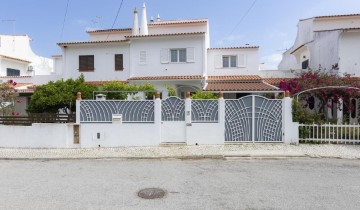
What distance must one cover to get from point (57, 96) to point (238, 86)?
11.2m

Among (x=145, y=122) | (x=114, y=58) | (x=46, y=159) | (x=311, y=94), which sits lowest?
(x=46, y=159)

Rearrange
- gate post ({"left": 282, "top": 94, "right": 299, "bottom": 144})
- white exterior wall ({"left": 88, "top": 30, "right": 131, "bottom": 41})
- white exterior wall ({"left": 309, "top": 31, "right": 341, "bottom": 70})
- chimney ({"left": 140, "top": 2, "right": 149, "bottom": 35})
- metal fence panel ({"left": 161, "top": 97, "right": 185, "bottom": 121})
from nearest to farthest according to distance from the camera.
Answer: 1. gate post ({"left": 282, "top": 94, "right": 299, "bottom": 144})
2. metal fence panel ({"left": 161, "top": 97, "right": 185, "bottom": 121})
3. white exterior wall ({"left": 309, "top": 31, "right": 341, "bottom": 70})
4. chimney ({"left": 140, "top": 2, "right": 149, "bottom": 35})
5. white exterior wall ({"left": 88, "top": 30, "right": 131, "bottom": 41})

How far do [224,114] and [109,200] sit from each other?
7.30 metres

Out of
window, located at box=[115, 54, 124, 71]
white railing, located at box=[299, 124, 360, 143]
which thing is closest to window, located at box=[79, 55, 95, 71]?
window, located at box=[115, 54, 124, 71]

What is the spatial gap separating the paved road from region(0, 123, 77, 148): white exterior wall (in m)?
2.18

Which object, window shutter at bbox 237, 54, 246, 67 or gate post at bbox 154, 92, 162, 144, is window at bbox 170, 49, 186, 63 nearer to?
window shutter at bbox 237, 54, 246, 67

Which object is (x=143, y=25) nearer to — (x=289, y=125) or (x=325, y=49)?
(x=325, y=49)

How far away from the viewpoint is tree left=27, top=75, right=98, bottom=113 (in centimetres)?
1428

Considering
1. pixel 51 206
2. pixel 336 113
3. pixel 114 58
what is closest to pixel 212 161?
pixel 51 206

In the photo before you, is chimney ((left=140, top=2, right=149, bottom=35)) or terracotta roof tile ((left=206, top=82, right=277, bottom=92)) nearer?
terracotta roof tile ((left=206, top=82, right=277, bottom=92))

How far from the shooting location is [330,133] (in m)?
11.5

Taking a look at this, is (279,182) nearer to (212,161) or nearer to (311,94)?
(212,161)

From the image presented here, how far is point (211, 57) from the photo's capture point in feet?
67.4

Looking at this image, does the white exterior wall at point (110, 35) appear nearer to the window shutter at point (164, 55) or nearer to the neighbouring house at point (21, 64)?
the neighbouring house at point (21, 64)
